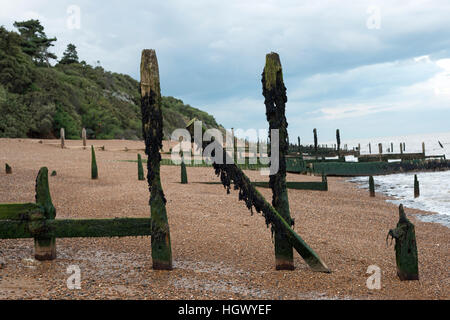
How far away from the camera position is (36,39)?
56188 mm

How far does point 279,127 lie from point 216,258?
2.32 metres

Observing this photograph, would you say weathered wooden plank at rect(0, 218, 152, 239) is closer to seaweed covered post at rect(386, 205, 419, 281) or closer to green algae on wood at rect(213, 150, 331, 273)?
green algae on wood at rect(213, 150, 331, 273)

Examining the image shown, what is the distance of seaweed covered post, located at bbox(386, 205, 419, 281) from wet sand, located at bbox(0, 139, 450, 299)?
0.14 meters

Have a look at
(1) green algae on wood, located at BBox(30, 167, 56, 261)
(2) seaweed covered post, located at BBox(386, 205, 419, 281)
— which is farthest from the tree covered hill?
(2) seaweed covered post, located at BBox(386, 205, 419, 281)

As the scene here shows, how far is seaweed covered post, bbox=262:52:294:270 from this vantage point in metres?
4.98

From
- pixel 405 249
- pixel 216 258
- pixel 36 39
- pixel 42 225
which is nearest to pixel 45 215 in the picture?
pixel 42 225

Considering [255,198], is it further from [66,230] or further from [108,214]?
[108,214]

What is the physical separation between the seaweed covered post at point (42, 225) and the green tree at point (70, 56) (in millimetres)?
73174

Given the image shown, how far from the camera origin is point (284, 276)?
16.1ft

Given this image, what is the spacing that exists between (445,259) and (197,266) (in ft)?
15.0

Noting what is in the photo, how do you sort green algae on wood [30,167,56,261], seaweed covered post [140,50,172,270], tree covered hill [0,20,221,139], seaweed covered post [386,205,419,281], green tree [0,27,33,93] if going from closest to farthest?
seaweed covered post [386,205,419,281]
seaweed covered post [140,50,172,270]
green algae on wood [30,167,56,261]
tree covered hill [0,20,221,139]
green tree [0,27,33,93]
